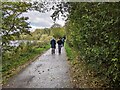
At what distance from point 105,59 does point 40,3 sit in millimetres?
7968

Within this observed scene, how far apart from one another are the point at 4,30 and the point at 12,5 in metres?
2.01

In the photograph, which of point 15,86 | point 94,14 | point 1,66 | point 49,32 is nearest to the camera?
point 94,14

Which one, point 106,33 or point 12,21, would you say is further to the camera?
point 12,21

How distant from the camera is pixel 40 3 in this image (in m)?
14.3

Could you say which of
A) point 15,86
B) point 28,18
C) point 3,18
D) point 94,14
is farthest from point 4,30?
point 94,14

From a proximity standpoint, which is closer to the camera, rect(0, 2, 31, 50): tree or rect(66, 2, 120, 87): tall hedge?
rect(66, 2, 120, 87): tall hedge

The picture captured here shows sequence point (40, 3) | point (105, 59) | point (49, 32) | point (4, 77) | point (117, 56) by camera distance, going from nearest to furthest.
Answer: point (117, 56)
point (105, 59)
point (4, 77)
point (40, 3)
point (49, 32)

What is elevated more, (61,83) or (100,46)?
(100,46)

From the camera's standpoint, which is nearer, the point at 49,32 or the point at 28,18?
the point at 28,18

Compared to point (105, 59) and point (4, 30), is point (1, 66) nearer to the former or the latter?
point (4, 30)

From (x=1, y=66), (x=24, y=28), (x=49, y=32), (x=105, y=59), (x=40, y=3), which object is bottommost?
(x=49, y=32)

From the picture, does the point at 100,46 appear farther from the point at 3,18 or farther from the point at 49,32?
the point at 49,32

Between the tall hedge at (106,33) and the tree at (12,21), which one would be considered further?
the tree at (12,21)

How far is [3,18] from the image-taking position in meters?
16.8
